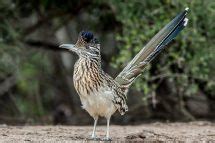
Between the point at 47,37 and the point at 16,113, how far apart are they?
1.50 meters

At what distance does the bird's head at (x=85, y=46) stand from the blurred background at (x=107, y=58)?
113 inches

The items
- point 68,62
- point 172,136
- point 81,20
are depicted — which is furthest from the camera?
point 68,62

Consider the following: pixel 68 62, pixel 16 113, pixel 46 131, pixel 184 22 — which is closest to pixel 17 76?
pixel 16 113

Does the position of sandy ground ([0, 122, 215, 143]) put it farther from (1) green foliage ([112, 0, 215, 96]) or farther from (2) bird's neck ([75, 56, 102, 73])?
(1) green foliage ([112, 0, 215, 96])

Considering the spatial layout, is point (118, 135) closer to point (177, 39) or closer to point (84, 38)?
point (84, 38)

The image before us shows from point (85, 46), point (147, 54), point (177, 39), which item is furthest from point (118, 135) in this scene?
point (177, 39)

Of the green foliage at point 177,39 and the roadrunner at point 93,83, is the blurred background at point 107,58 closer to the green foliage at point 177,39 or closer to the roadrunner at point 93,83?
the green foliage at point 177,39

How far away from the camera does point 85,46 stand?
7578mm

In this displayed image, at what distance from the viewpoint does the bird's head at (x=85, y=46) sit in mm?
7559

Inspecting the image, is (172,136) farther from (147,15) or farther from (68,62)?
(68,62)

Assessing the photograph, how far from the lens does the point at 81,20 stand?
42.1 ft

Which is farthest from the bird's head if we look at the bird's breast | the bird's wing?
the bird's wing

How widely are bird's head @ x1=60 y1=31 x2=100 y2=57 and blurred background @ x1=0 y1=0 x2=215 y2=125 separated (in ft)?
9.42

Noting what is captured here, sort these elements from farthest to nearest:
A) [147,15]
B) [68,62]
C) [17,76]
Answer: [68,62] < [17,76] < [147,15]
